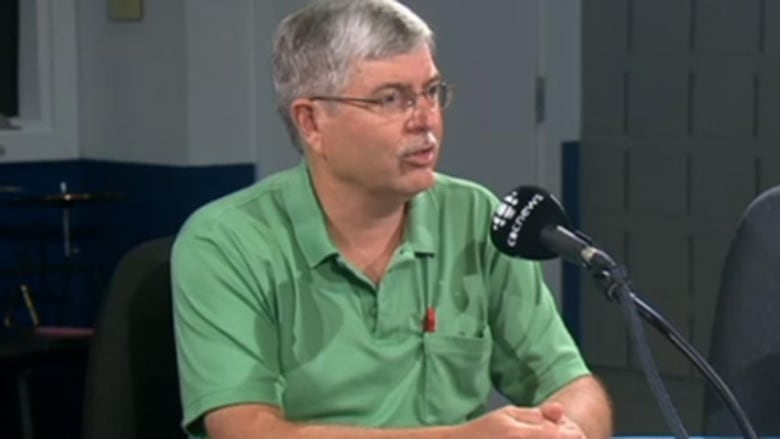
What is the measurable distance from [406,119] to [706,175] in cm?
326

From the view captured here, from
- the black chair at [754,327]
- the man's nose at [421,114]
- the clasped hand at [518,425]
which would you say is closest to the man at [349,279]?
the man's nose at [421,114]

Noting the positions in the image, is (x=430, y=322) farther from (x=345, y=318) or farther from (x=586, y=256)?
(x=586, y=256)

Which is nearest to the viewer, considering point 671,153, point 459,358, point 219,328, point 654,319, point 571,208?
point 654,319

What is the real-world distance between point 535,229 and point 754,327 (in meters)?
0.62


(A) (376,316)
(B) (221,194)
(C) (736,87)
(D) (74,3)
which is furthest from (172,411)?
(C) (736,87)

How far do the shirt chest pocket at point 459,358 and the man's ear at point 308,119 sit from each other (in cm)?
25

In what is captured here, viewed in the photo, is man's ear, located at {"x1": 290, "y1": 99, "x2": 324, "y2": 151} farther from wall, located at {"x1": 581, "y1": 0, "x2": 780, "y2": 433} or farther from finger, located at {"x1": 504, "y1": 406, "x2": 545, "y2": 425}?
wall, located at {"x1": 581, "y1": 0, "x2": 780, "y2": 433}

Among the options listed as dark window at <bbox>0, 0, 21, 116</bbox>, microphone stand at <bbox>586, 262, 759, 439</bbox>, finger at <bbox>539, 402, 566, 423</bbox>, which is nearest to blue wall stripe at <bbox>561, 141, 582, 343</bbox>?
dark window at <bbox>0, 0, 21, 116</bbox>

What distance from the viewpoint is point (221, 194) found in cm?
446

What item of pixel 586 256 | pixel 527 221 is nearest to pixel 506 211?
pixel 527 221

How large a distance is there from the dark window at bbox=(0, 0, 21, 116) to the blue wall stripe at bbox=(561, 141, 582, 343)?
184 centimetres

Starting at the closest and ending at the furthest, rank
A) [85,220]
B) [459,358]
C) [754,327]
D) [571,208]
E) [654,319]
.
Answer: [654,319] → [459,358] → [754,327] → [85,220] → [571,208]

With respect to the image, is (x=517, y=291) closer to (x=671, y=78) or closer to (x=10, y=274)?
(x=10, y=274)

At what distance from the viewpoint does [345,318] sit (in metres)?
1.90
